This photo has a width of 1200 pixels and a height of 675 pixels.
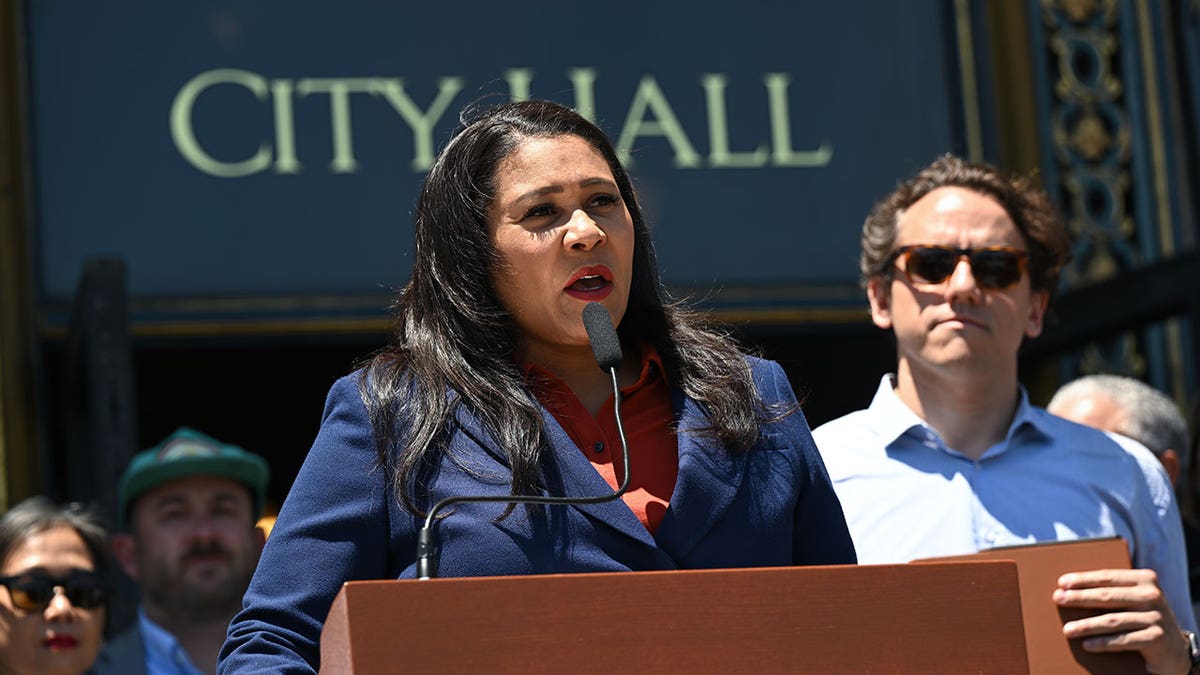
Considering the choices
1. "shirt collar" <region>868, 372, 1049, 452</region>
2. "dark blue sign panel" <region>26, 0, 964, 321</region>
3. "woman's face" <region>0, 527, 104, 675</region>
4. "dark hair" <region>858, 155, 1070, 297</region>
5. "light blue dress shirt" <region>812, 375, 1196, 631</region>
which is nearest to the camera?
"light blue dress shirt" <region>812, 375, 1196, 631</region>

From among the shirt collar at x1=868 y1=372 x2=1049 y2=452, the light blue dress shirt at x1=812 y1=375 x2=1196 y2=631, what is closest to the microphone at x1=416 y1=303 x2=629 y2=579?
the light blue dress shirt at x1=812 y1=375 x2=1196 y2=631

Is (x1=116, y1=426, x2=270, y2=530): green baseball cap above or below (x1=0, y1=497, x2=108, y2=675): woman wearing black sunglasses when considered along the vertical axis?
above

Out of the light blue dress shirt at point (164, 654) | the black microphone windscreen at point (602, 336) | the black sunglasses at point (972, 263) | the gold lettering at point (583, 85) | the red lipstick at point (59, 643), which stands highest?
the gold lettering at point (583, 85)

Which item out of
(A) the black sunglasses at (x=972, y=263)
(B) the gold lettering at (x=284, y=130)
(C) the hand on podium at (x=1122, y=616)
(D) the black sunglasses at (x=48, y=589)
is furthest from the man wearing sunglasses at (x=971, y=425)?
(B) the gold lettering at (x=284, y=130)

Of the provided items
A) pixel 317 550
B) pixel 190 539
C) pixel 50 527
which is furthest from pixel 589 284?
pixel 190 539

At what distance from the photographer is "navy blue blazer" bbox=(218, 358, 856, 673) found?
2311 mm

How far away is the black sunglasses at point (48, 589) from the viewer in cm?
450

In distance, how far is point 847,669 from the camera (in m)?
2.09

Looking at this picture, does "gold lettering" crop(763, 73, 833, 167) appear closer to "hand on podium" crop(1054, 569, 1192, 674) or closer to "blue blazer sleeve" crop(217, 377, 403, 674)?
"hand on podium" crop(1054, 569, 1192, 674)

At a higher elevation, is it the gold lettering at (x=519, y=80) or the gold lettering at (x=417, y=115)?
the gold lettering at (x=519, y=80)

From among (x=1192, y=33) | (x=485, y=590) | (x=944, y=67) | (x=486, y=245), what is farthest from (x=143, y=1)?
(x=485, y=590)

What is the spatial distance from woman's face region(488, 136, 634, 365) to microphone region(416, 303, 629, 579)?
0.06 metres

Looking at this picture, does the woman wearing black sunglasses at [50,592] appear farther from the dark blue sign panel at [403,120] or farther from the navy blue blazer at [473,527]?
the navy blue blazer at [473,527]

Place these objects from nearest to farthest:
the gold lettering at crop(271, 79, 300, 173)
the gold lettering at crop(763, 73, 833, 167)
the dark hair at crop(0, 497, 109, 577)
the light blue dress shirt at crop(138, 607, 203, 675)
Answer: the dark hair at crop(0, 497, 109, 577) → the light blue dress shirt at crop(138, 607, 203, 675) → the gold lettering at crop(271, 79, 300, 173) → the gold lettering at crop(763, 73, 833, 167)
